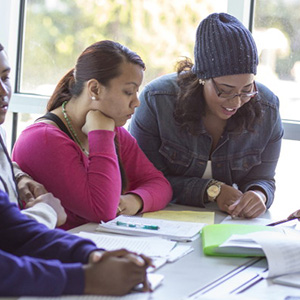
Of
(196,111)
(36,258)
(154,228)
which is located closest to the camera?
(36,258)

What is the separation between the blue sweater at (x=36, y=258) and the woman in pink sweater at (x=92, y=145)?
1.81 ft

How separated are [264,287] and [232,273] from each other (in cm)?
11

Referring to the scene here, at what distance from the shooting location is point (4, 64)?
162 cm

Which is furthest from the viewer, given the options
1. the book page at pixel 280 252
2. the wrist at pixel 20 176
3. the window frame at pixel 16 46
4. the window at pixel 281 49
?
the window frame at pixel 16 46

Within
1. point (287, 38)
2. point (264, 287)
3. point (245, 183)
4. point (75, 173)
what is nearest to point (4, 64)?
point (75, 173)

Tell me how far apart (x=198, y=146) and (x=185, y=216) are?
374mm

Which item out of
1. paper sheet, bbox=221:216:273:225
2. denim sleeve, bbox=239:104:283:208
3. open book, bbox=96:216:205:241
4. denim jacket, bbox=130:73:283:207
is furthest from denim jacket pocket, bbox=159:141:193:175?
open book, bbox=96:216:205:241

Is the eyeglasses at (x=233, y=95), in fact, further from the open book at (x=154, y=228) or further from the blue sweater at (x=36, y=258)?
the blue sweater at (x=36, y=258)

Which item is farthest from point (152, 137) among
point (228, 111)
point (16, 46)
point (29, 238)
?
point (16, 46)

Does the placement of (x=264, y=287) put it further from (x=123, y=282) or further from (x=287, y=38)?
(x=287, y=38)

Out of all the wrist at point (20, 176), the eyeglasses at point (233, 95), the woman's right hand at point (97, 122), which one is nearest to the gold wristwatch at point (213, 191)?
the eyeglasses at point (233, 95)

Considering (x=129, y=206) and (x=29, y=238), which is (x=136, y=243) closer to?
(x=29, y=238)

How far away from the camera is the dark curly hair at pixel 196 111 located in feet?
7.43

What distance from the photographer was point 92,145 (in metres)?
1.98
